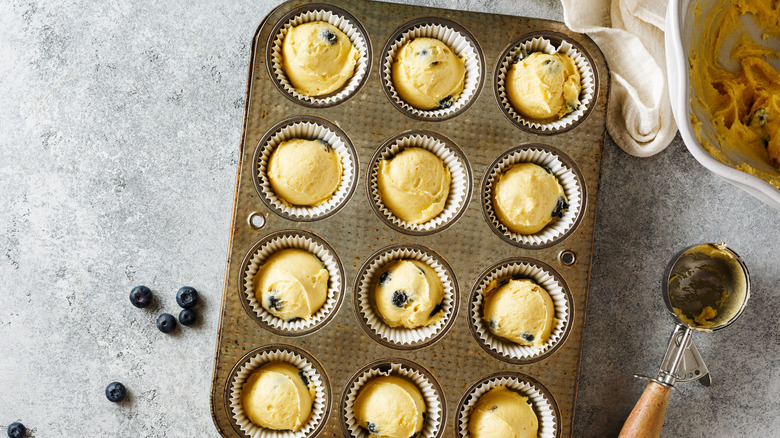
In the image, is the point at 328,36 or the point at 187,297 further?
the point at 187,297

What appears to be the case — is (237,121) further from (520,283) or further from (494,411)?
(494,411)

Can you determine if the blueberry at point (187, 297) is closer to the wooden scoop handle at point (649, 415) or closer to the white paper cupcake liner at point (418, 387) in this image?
the white paper cupcake liner at point (418, 387)

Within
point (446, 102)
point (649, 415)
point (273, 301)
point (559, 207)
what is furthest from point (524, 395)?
point (446, 102)

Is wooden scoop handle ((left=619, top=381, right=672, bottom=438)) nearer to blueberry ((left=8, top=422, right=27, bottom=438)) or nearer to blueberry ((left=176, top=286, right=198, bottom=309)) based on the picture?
blueberry ((left=176, top=286, right=198, bottom=309))

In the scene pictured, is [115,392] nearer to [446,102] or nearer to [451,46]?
[446,102]

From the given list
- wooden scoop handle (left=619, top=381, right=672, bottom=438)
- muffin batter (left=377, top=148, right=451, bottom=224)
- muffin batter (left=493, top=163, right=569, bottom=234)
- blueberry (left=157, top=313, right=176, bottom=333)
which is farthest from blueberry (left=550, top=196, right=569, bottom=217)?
blueberry (left=157, top=313, right=176, bottom=333)

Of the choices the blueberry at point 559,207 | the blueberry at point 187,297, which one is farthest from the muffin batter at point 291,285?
the blueberry at point 559,207
